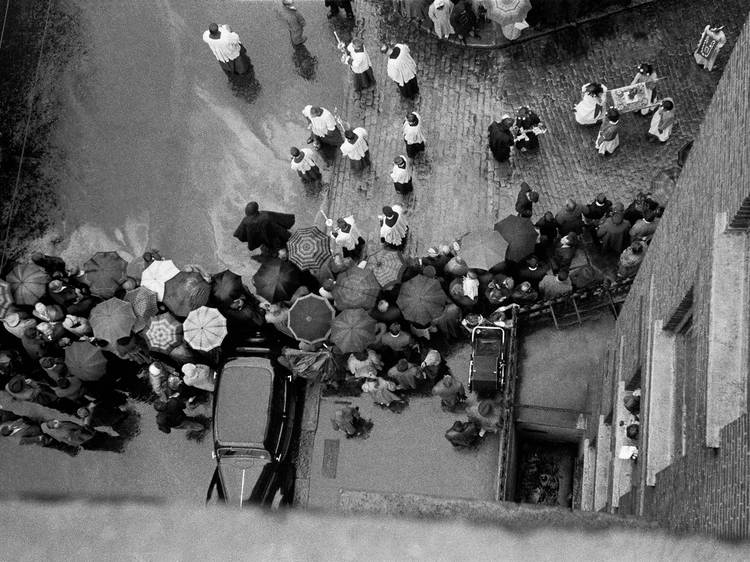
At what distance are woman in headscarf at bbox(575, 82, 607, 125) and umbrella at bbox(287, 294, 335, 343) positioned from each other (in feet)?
23.1

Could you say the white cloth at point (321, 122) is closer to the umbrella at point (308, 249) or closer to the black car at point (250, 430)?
the umbrella at point (308, 249)

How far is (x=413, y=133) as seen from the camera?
16750mm

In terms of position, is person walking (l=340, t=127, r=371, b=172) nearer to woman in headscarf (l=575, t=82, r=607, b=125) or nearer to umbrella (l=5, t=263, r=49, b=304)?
woman in headscarf (l=575, t=82, r=607, b=125)

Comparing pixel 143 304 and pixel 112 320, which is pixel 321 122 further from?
pixel 112 320

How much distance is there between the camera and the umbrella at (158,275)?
15102mm

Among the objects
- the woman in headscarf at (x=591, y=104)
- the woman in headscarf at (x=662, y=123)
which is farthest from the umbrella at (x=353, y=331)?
the woman in headscarf at (x=662, y=123)

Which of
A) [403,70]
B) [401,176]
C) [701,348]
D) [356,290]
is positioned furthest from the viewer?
[403,70]

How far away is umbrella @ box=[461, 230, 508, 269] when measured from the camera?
1423cm

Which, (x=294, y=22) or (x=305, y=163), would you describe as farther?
(x=294, y=22)

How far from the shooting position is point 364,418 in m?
15.6

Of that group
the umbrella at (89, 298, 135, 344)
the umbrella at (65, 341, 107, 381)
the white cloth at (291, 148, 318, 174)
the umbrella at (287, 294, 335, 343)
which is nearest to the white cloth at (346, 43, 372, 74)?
the white cloth at (291, 148, 318, 174)

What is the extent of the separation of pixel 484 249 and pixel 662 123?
5.24m

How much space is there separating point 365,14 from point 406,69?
2994 mm

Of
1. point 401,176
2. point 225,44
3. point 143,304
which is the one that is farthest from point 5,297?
point 401,176
